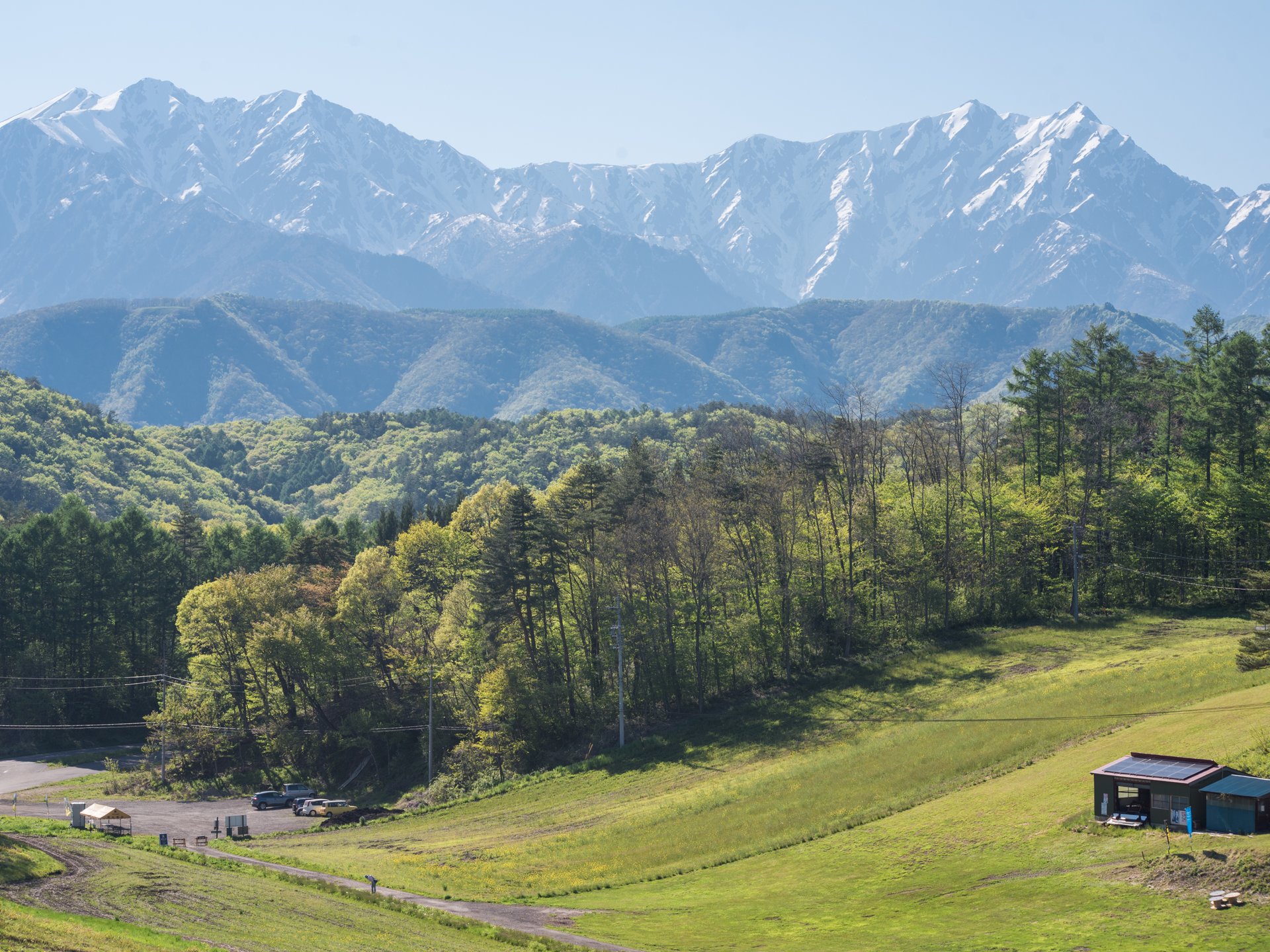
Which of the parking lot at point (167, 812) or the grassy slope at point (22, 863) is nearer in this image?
the grassy slope at point (22, 863)

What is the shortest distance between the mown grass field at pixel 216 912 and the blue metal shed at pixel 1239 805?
2694 centimetres

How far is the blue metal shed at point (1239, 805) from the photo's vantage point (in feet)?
146

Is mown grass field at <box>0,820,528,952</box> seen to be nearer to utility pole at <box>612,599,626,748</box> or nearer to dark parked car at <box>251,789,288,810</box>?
utility pole at <box>612,599,626,748</box>

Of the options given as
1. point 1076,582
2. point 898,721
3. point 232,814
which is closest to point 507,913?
point 898,721

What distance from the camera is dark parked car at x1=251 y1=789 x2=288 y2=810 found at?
9019 cm

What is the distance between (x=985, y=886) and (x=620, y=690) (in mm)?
43856

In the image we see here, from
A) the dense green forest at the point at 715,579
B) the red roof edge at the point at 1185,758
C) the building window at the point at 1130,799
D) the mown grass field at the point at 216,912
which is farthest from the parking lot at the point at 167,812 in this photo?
the red roof edge at the point at 1185,758

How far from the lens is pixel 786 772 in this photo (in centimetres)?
7425

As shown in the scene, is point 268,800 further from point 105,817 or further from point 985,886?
point 985,886

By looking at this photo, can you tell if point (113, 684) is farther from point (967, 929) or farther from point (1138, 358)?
point (1138, 358)

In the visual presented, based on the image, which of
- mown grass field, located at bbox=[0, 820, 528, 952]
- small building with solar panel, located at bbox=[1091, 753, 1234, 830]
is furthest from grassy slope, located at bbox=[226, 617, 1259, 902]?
small building with solar panel, located at bbox=[1091, 753, 1234, 830]

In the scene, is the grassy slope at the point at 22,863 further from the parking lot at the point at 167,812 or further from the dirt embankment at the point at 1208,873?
the dirt embankment at the point at 1208,873

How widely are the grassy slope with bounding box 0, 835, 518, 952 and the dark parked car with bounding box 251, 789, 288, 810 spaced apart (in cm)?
3705

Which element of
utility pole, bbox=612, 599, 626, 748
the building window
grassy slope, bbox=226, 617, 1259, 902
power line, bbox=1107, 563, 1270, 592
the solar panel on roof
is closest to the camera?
the solar panel on roof
